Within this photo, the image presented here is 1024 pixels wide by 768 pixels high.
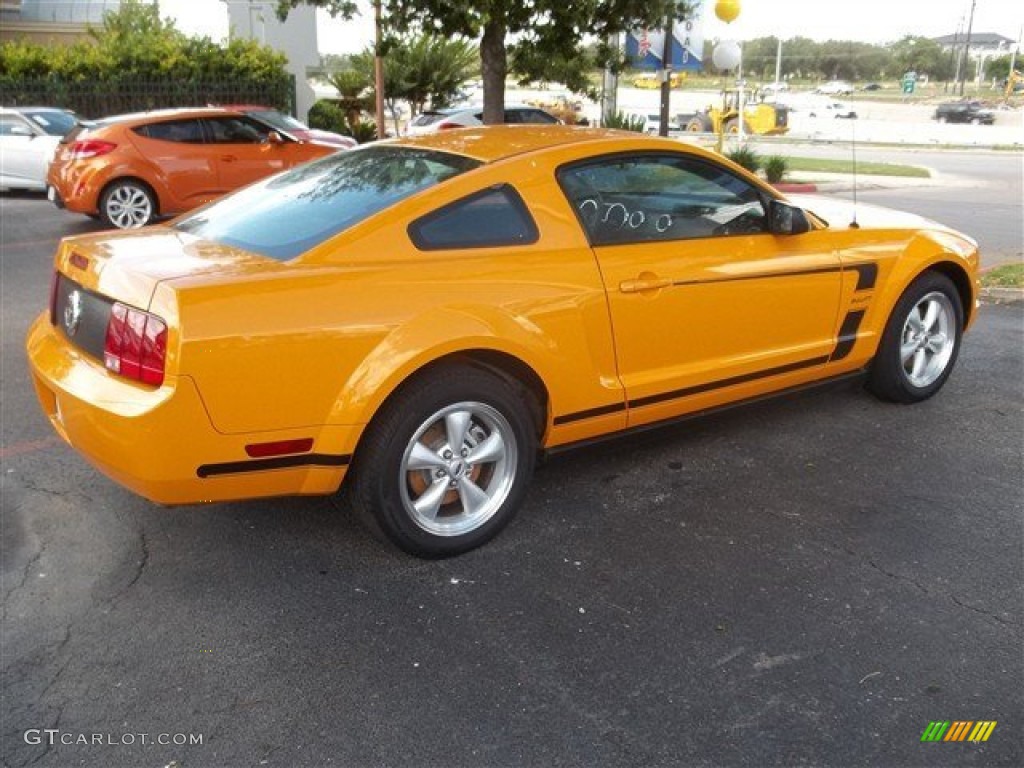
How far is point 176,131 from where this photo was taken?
1220 centimetres

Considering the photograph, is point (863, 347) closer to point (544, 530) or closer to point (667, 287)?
point (667, 287)

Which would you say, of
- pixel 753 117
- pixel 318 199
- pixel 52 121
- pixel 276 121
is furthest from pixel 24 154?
pixel 753 117

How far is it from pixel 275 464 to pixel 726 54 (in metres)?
17.1

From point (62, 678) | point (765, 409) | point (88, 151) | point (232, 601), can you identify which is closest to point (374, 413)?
point (232, 601)

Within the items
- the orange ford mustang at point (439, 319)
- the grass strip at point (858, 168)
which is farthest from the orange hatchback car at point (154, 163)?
the grass strip at point (858, 168)

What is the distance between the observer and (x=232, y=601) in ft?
11.4

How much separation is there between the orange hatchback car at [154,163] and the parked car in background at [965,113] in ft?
161

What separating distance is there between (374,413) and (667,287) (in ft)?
4.74

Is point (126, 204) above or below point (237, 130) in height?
below

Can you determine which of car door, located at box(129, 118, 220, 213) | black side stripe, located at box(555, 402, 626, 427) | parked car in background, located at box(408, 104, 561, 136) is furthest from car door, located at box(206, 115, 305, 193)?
black side stripe, located at box(555, 402, 626, 427)

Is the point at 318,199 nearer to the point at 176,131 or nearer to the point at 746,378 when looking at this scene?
the point at 746,378

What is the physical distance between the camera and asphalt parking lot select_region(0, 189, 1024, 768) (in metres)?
2.77

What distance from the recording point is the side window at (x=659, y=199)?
4.14 meters

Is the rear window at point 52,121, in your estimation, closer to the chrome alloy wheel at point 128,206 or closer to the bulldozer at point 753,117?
the chrome alloy wheel at point 128,206
